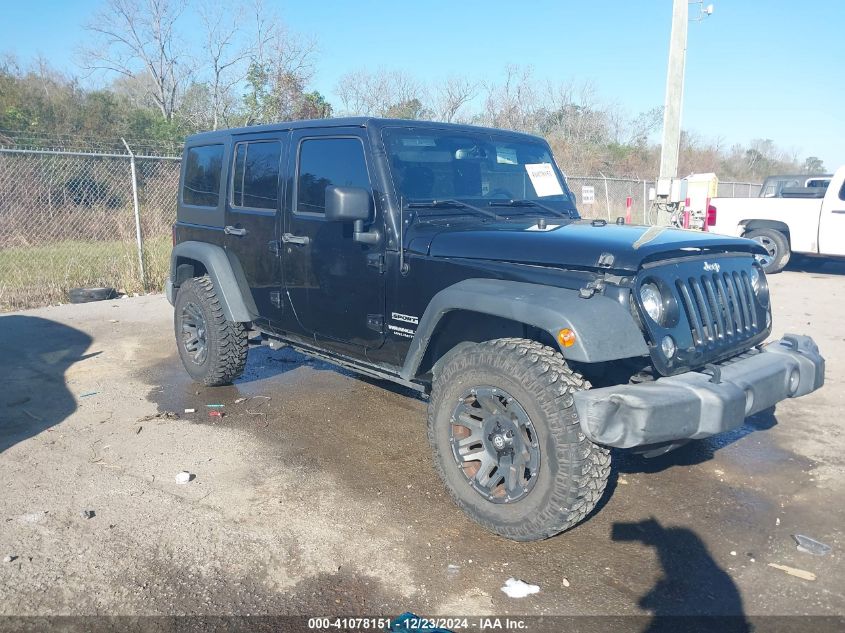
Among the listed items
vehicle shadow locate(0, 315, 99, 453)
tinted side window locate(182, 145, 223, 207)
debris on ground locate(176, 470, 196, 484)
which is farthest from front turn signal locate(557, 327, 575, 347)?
vehicle shadow locate(0, 315, 99, 453)

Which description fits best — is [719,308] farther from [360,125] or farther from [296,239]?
[296,239]

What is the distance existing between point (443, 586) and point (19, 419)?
3585mm

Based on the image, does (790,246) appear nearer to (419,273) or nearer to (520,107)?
(419,273)

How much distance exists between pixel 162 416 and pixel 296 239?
1.76 metres

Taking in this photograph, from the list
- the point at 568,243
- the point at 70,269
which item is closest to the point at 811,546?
the point at 568,243

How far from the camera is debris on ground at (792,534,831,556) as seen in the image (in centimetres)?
324

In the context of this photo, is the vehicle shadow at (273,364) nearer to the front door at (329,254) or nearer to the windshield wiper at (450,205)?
the front door at (329,254)

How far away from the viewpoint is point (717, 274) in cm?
354

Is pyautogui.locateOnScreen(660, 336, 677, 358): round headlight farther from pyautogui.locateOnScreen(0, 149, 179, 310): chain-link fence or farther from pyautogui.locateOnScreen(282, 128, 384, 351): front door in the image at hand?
pyautogui.locateOnScreen(0, 149, 179, 310): chain-link fence

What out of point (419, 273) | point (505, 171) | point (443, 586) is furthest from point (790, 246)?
point (443, 586)

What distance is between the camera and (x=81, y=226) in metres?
11.6

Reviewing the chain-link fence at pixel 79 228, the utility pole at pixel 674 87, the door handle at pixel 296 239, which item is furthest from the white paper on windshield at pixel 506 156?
the utility pole at pixel 674 87

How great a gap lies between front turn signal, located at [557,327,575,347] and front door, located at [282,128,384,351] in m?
1.36

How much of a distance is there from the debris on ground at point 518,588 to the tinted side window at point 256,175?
294cm
